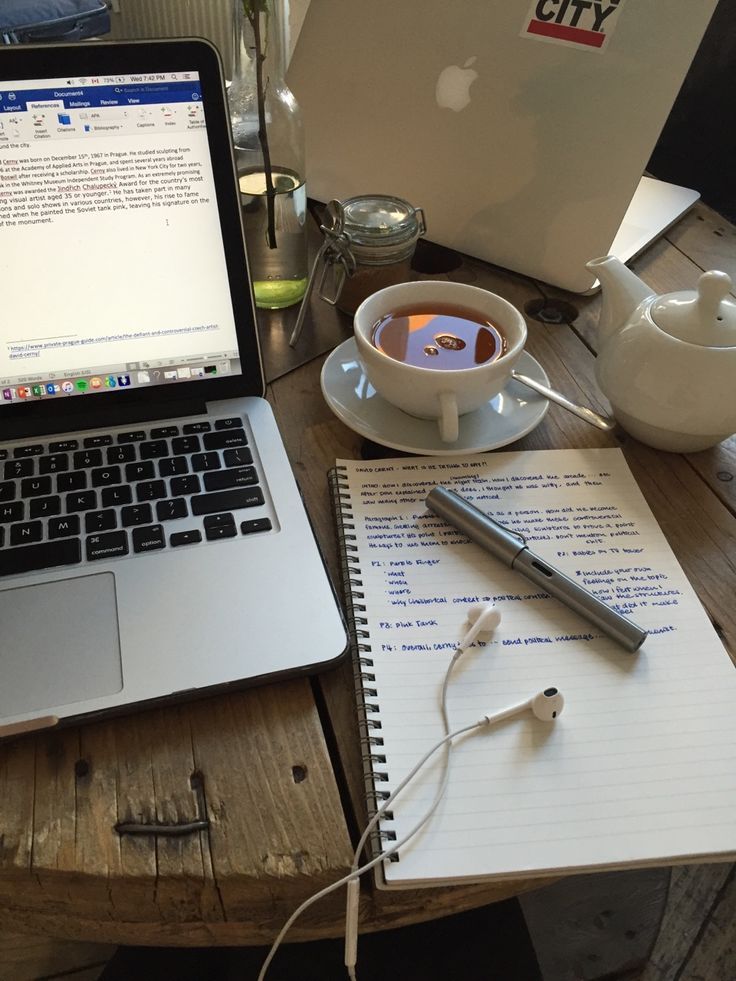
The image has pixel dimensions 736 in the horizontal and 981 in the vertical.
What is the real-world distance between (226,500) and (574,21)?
0.54 metres

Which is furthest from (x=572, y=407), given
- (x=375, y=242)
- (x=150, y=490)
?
(x=150, y=490)

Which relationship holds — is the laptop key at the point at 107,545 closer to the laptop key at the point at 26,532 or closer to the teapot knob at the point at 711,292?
the laptop key at the point at 26,532

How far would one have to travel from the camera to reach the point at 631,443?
598 millimetres

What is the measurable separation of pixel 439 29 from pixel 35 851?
762 millimetres

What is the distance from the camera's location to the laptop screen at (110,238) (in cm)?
46

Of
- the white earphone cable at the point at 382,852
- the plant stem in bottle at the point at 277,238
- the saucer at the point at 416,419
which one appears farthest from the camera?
the plant stem in bottle at the point at 277,238

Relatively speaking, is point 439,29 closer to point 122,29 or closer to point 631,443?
point 631,443

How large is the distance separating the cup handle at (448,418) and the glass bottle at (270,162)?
0.24 m

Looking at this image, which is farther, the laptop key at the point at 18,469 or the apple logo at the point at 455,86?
the apple logo at the point at 455,86

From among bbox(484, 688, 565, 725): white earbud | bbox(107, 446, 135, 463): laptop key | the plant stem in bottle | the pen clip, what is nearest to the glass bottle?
the plant stem in bottle

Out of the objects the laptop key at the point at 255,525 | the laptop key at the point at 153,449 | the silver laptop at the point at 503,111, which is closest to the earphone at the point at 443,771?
the laptop key at the point at 255,525

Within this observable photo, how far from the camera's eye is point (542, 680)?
0.42 metres

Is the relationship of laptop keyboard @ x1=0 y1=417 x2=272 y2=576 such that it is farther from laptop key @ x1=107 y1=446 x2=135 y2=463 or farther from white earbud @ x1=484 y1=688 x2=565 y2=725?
white earbud @ x1=484 y1=688 x2=565 y2=725

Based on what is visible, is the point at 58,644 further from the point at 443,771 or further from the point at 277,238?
the point at 277,238
